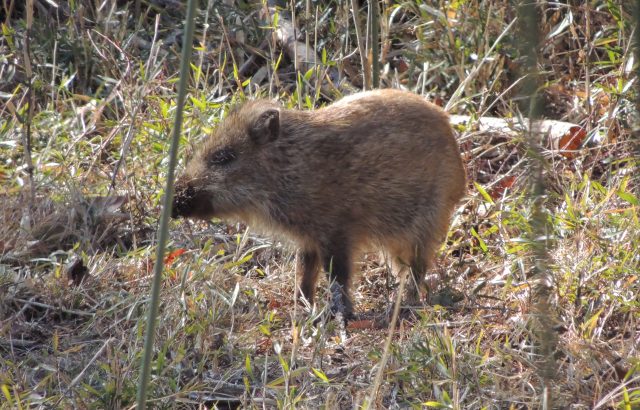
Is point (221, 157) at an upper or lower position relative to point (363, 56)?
lower

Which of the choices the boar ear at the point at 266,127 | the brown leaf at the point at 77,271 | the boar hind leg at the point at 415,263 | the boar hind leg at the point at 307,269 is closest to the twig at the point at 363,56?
the boar ear at the point at 266,127

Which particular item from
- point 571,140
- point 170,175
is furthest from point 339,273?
point 170,175

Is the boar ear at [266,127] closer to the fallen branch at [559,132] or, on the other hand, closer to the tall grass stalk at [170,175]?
the fallen branch at [559,132]

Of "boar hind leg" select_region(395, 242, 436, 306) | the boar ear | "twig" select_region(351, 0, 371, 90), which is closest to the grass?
"boar hind leg" select_region(395, 242, 436, 306)

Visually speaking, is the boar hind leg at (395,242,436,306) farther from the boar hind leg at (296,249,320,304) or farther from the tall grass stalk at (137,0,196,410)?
the tall grass stalk at (137,0,196,410)

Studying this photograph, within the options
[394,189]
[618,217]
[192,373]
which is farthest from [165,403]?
[618,217]

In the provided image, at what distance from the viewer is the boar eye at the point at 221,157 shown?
15.4 ft

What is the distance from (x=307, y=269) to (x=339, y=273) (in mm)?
234

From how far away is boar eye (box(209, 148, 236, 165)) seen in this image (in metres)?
4.71

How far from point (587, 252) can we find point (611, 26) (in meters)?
2.06

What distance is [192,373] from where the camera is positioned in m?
3.81

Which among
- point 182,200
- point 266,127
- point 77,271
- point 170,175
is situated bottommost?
point 77,271

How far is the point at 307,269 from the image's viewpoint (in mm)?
4676

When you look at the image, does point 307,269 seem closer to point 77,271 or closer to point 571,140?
point 77,271
